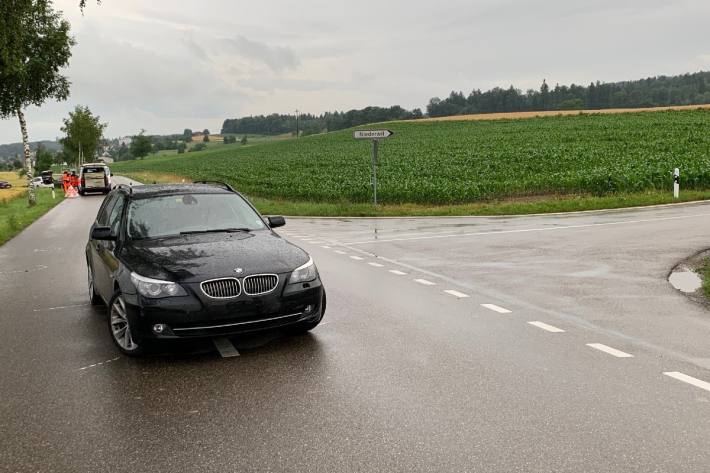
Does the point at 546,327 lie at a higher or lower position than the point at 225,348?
lower

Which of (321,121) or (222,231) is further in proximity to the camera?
(321,121)

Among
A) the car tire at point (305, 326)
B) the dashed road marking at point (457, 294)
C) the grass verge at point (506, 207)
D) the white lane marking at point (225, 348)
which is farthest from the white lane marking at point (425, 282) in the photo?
the grass verge at point (506, 207)

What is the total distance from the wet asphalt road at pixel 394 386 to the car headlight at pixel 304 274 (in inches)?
25.5

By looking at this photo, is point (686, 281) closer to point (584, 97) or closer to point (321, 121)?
point (584, 97)

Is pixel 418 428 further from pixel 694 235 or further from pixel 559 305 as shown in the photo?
pixel 694 235

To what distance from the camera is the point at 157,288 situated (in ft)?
19.2

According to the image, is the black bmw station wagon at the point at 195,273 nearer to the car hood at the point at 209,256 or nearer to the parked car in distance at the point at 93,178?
the car hood at the point at 209,256

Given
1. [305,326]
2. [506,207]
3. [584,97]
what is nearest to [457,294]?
[305,326]

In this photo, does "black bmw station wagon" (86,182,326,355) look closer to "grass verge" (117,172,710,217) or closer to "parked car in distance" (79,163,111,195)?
"grass verge" (117,172,710,217)

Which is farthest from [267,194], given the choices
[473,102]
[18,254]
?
[473,102]

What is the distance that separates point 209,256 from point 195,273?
350 millimetres

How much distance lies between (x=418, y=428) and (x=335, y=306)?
3973 mm

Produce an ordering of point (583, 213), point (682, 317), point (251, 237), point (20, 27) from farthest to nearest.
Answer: point (583, 213) → point (20, 27) → point (682, 317) → point (251, 237)

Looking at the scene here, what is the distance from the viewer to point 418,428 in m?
4.32
